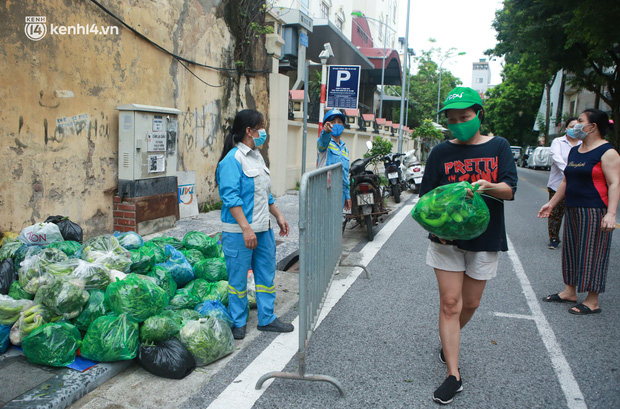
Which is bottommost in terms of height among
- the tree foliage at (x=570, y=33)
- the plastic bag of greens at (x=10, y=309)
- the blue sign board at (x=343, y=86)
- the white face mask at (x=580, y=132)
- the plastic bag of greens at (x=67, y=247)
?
the plastic bag of greens at (x=10, y=309)

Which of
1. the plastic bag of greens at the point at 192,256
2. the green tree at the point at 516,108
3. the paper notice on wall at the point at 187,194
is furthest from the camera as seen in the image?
the green tree at the point at 516,108

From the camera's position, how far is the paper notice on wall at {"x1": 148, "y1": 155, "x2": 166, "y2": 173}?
6.71 m

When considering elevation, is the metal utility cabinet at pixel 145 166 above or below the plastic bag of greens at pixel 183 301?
above

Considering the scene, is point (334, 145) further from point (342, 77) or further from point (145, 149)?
point (342, 77)

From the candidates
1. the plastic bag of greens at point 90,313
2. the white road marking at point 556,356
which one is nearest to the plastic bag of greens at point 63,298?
the plastic bag of greens at point 90,313

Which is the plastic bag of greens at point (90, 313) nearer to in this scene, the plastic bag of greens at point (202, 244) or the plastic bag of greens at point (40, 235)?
the plastic bag of greens at point (40, 235)

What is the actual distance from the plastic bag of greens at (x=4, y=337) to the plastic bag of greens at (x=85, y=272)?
0.48m

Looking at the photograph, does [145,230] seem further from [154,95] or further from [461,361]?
[461,361]

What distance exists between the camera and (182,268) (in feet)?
14.7

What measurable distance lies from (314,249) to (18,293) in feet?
7.82

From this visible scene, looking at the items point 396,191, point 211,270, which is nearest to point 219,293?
point 211,270

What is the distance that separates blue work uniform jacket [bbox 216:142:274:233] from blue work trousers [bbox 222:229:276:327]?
107 millimetres

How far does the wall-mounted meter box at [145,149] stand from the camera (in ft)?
21.0

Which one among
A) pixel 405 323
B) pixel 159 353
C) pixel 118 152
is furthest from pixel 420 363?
pixel 118 152
